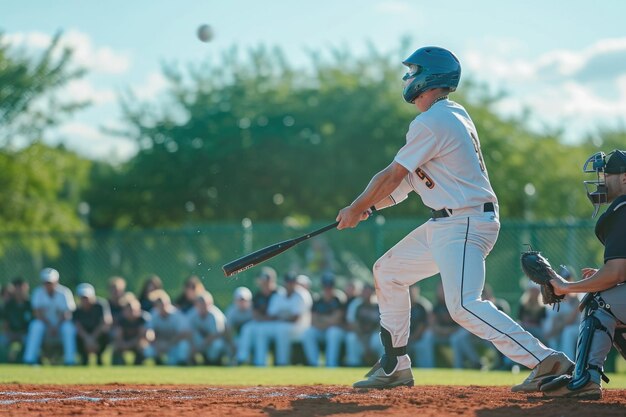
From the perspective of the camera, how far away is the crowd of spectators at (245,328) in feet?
49.1

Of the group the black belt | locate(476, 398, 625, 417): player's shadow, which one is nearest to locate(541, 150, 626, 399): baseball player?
locate(476, 398, 625, 417): player's shadow

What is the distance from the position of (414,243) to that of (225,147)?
67.6 ft

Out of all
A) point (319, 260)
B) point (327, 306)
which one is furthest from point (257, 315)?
point (319, 260)

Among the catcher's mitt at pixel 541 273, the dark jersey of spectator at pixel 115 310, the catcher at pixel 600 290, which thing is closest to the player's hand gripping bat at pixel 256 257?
the catcher's mitt at pixel 541 273

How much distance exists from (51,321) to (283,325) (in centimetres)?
394

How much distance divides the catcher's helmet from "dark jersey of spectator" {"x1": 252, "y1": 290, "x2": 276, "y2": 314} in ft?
28.9

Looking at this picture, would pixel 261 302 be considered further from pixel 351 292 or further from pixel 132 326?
pixel 132 326

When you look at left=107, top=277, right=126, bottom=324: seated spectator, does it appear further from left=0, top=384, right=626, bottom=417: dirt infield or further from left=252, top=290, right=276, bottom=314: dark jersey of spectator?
left=0, top=384, right=626, bottom=417: dirt infield

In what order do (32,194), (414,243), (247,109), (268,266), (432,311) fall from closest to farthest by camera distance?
1. (414,243)
2. (432,311)
3. (268,266)
4. (32,194)
5. (247,109)

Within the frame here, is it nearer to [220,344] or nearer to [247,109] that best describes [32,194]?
[247,109]

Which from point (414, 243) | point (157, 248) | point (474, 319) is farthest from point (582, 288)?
point (157, 248)

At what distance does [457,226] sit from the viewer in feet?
21.9

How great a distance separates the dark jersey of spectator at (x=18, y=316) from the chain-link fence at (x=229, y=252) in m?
2.27

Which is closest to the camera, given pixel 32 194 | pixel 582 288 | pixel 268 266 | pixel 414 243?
pixel 582 288
